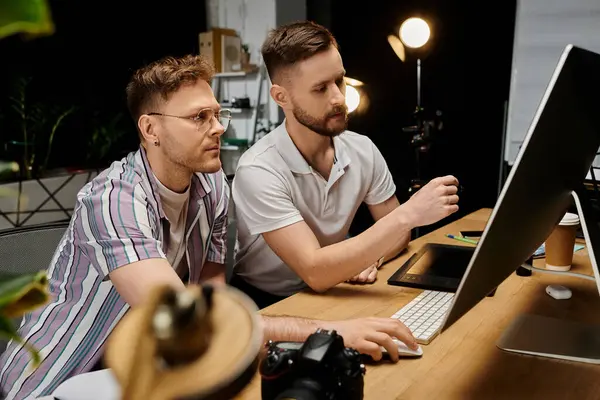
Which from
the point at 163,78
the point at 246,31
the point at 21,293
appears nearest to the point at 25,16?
the point at 21,293

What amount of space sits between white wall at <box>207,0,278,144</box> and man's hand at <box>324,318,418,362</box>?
3.56m

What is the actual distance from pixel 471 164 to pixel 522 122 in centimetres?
46

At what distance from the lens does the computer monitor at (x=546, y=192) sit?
2.23ft

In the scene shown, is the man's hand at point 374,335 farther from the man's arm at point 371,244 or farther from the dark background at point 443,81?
the dark background at point 443,81

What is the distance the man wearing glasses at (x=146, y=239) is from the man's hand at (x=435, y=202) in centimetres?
40

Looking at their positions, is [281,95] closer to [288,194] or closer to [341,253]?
[288,194]

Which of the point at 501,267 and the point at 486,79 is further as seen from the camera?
the point at 486,79

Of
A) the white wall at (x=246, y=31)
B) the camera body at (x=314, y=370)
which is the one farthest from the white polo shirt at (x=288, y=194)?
the white wall at (x=246, y=31)

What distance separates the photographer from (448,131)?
3.92 meters

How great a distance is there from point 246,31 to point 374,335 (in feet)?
13.2

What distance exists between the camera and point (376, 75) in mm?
4055

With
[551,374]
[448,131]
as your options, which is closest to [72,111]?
[448,131]

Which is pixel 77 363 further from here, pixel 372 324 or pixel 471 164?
pixel 471 164

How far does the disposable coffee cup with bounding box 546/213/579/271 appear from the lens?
1.35 metres
